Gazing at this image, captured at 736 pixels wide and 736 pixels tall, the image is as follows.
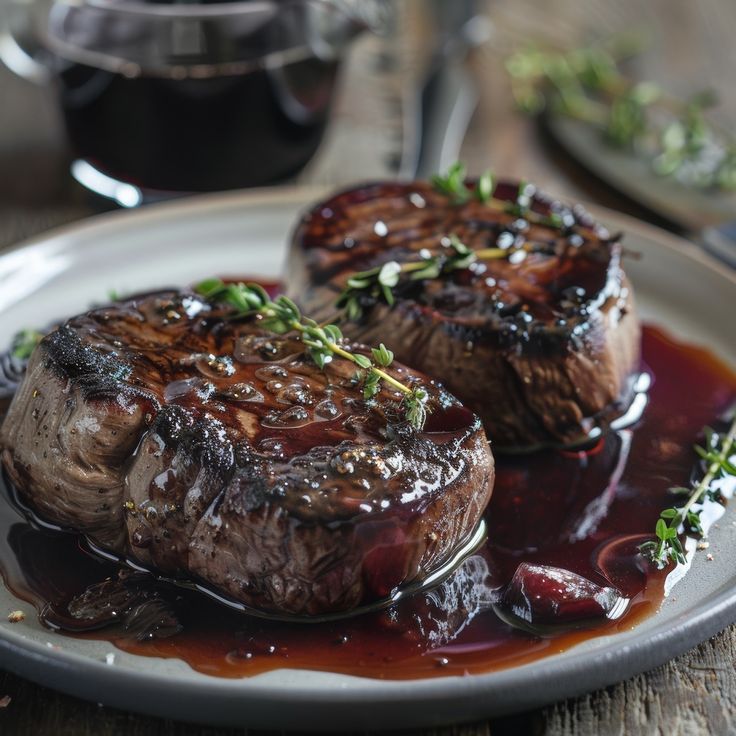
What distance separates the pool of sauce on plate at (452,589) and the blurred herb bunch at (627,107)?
5.89 feet

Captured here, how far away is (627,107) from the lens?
4527mm

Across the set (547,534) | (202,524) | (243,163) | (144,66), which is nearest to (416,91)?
(243,163)

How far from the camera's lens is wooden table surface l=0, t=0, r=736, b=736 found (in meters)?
2.08

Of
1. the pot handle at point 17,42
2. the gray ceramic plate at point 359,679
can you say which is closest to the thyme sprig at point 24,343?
the gray ceramic plate at point 359,679

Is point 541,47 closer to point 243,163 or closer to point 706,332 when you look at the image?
point 243,163

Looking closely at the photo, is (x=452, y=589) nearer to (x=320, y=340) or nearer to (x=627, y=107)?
(x=320, y=340)

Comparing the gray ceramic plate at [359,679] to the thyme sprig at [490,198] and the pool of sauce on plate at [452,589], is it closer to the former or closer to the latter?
the pool of sauce on plate at [452,589]

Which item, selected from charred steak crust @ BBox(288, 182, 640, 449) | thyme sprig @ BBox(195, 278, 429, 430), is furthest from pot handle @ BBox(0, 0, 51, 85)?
thyme sprig @ BBox(195, 278, 429, 430)

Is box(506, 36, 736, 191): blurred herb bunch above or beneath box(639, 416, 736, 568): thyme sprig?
above

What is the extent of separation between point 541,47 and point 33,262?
3.14 m

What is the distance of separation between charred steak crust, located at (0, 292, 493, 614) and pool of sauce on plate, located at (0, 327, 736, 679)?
6 cm

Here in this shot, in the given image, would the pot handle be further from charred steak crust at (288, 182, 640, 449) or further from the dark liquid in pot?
charred steak crust at (288, 182, 640, 449)

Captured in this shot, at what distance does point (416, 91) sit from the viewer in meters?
4.74

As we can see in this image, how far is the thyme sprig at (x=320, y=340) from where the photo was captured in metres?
2.35
